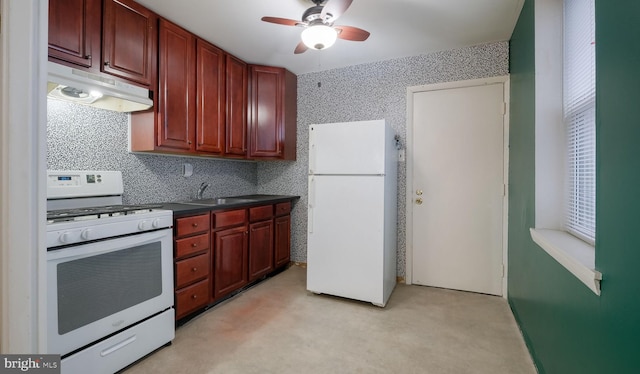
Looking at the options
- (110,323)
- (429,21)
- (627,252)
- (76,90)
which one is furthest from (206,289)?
(429,21)

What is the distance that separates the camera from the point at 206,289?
7.85ft

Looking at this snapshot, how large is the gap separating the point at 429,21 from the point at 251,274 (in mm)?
2827

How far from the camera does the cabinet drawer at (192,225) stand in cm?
215

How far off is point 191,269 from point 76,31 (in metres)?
1.74

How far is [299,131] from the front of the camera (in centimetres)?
374

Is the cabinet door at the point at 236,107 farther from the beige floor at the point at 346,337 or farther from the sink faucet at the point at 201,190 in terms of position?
the beige floor at the point at 346,337

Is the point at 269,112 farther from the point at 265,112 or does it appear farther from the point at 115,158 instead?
the point at 115,158

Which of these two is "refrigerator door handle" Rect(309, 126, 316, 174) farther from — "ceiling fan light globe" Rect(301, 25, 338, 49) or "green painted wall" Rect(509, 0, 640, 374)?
"green painted wall" Rect(509, 0, 640, 374)

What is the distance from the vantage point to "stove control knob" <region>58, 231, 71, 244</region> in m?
1.42

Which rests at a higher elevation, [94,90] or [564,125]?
[94,90]

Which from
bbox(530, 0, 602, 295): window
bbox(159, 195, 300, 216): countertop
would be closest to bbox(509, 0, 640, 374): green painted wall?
bbox(530, 0, 602, 295): window

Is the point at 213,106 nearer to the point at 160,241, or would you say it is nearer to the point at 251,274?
the point at 160,241

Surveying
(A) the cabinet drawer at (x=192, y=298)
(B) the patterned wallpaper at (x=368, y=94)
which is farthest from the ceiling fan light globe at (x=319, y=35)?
(A) the cabinet drawer at (x=192, y=298)

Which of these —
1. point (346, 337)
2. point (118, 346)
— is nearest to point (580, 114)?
point (346, 337)
